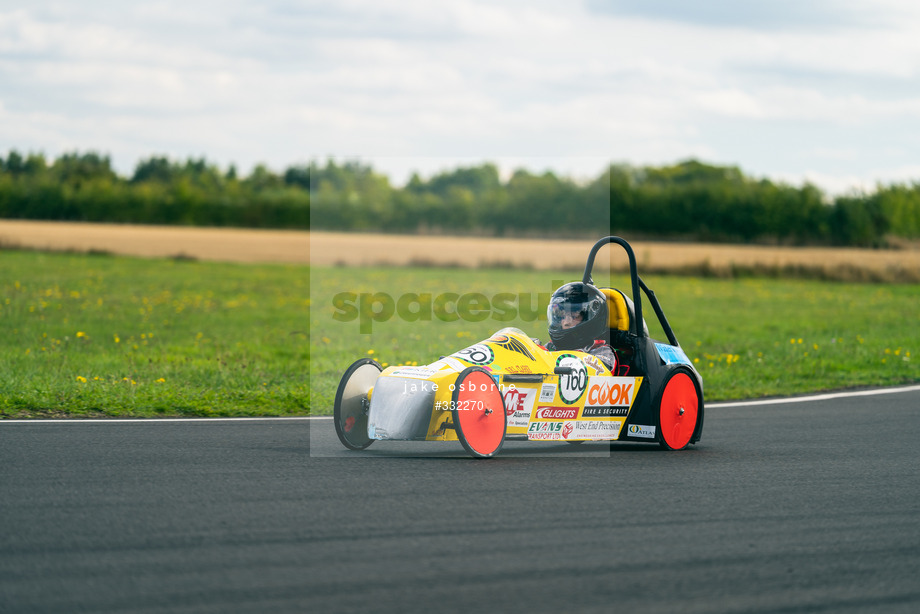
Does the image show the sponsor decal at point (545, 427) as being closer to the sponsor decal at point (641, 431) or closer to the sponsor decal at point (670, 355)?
the sponsor decal at point (641, 431)

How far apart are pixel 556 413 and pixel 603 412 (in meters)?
0.57

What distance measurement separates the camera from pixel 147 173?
83438 millimetres

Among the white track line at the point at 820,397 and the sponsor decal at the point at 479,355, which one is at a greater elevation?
the sponsor decal at the point at 479,355

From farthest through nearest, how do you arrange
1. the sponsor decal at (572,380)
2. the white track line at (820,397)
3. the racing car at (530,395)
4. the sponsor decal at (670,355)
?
the white track line at (820,397), the sponsor decal at (670,355), the sponsor decal at (572,380), the racing car at (530,395)

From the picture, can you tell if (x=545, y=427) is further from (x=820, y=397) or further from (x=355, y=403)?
(x=820, y=397)

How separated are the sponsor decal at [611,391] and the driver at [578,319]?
266 millimetres

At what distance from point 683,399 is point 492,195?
26.6 metres

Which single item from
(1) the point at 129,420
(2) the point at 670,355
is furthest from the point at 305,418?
(2) the point at 670,355

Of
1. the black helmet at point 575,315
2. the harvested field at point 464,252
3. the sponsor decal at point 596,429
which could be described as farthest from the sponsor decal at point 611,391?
the harvested field at point 464,252

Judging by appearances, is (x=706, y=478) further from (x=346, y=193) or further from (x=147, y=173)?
(x=147, y=173)

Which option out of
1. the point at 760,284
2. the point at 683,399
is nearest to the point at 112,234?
the point at 760,284

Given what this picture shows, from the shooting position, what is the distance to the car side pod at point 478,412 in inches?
309

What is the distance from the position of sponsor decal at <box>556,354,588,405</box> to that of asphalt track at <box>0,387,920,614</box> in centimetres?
54

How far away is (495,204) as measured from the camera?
36438 millimetres
